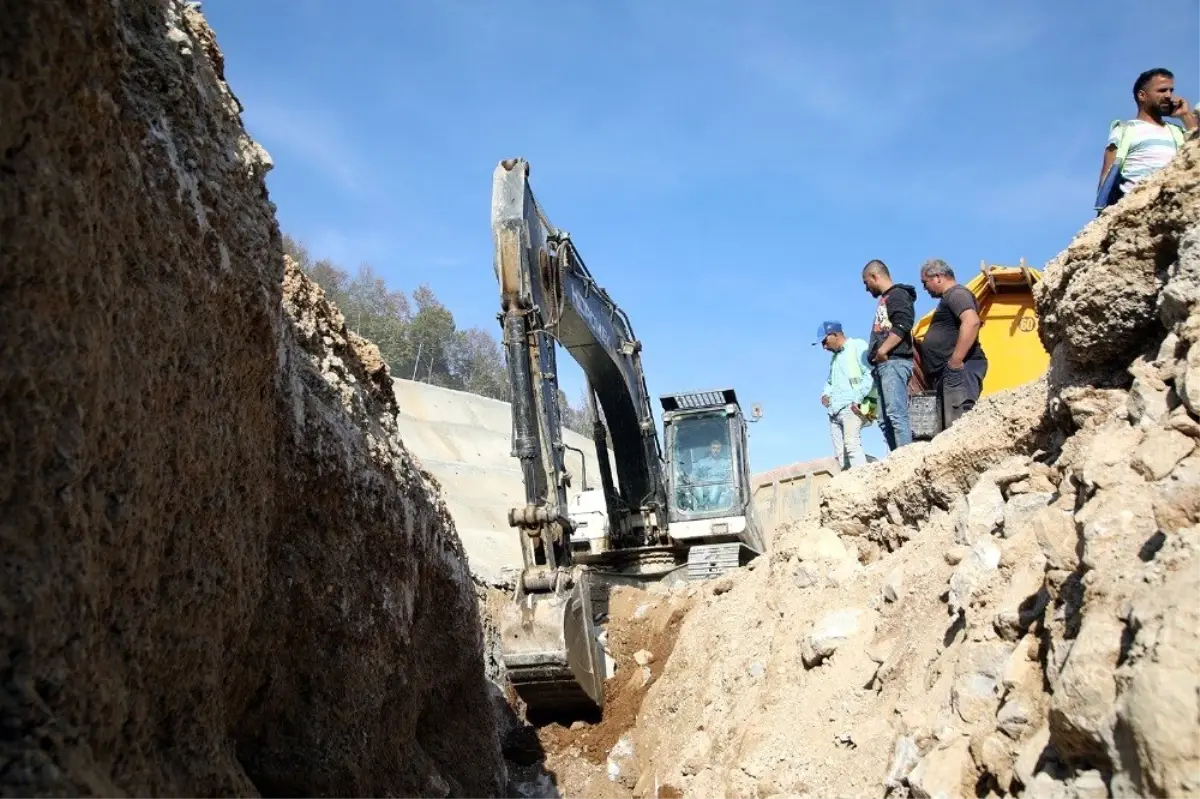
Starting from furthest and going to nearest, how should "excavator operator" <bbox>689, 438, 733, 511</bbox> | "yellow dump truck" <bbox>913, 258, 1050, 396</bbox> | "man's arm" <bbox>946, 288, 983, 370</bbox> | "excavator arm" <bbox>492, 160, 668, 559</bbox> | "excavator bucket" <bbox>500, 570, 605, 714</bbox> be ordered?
"excavator operator" <bbox>689, 438, 733, 511</bbox>, "yellow dump truck" <bbox>913, 258, 1050, 396</bbox>, "excavator arm" <bbox>492, 160, 668, 559</bbox>, "excavator bucket" <bbox>500, 570, 605, 714</bbox>, "man's arm" <bbox>946, 288, 983, 370</bbox>

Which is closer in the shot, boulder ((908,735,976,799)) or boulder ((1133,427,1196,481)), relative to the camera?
boulder ((1133,427,1196,481))

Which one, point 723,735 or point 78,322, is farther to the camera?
point 723,735

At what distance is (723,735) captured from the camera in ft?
18.5

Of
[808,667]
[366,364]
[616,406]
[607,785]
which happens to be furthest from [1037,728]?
[616,406]

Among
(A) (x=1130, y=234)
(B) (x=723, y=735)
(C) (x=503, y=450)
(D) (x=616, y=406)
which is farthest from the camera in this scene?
(C) (x=503, y=450)

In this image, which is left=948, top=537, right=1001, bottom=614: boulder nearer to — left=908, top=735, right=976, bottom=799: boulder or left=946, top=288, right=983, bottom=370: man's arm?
left=908, top=735, right=976, bottom=799: boulder

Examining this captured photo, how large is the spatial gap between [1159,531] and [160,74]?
271 cm

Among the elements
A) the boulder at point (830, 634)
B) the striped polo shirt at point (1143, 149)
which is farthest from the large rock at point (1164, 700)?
the striped polo shirt at point (1143, 149)

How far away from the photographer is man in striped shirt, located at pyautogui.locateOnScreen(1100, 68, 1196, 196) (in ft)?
16.8

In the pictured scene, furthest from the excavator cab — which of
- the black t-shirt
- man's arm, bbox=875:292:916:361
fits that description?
the black t-shirt

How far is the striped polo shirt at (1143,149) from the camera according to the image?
5.09 meters

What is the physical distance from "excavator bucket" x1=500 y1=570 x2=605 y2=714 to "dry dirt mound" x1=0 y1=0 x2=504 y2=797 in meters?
2.72

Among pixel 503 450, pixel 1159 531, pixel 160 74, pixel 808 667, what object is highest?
pixel 503 450

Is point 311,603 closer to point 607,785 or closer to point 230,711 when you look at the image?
point 230,711
